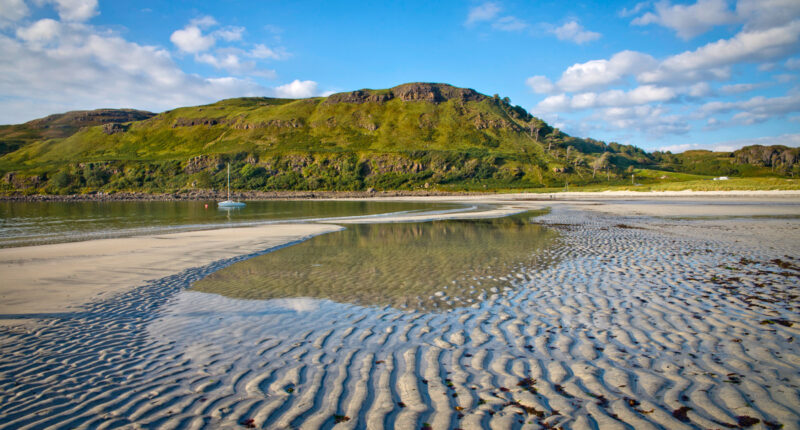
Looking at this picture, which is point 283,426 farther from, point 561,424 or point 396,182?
point 396,182

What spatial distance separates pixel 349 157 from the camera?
482 feet

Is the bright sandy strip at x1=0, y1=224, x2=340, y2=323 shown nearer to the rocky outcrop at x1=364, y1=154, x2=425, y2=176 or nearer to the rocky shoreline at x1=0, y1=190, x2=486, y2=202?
the rocky shoreline at x1=0, y1=190, x2=486, y2=202

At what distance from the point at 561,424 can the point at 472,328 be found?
3.41 m

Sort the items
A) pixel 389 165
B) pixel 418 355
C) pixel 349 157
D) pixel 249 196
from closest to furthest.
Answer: pixel 418 355 → pixel 249 196 → pixel 389 165 → pixel 349 157

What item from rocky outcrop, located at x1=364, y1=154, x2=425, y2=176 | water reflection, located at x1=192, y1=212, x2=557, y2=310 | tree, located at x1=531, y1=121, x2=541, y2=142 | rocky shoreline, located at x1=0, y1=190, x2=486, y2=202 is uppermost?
tree, located at x1=531, y1=121, x2=541, y2=142

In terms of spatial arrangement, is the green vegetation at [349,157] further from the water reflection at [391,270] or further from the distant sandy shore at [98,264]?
the distant sandy shore at [98,264]

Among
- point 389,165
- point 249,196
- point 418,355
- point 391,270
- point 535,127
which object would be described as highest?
point 535,127

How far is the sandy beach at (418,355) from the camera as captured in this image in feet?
14.6

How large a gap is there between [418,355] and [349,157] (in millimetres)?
144157

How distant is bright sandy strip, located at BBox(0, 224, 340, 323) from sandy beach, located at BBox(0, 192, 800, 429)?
13 cm

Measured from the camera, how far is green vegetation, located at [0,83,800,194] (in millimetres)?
134500

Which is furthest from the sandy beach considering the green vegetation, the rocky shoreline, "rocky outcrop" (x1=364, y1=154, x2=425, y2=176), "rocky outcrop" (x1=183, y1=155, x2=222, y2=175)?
"rocky outcrop" (x1=183, y1=155, x2=222, y2=175)

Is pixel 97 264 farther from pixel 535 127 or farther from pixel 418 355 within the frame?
pixel 535 127

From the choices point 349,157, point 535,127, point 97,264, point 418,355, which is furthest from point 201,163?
point 418,355
